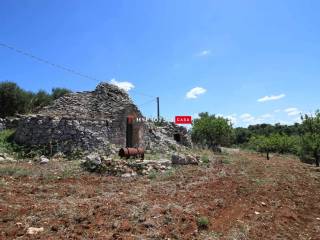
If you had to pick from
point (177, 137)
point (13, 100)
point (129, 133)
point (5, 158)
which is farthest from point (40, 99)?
point (5, 158)

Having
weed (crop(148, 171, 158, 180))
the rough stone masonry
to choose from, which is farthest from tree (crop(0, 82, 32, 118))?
weed (crop(148, 171, 158, 180))

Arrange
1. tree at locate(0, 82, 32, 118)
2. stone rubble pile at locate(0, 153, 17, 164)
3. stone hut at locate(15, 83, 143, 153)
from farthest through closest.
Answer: tree at locate(0, 82, 32, 118)
stone hut at locate(15, 83, 143, 153)
stone rubble pile at locate(0, 153, 17, 164)

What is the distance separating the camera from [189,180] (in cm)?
1105

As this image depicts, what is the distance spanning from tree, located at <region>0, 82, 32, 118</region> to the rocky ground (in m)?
24.0

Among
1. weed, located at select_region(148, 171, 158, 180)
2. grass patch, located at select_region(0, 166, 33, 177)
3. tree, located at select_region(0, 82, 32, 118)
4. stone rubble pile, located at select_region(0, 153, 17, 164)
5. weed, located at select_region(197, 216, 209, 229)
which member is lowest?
weed, located at select_region(197, 216, 209, 229)

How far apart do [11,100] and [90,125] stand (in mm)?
22052

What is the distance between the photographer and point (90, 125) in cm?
1595

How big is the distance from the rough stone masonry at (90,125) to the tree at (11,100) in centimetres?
1823

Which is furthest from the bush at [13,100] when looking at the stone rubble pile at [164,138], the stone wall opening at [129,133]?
the stone wall opening at [129,133]

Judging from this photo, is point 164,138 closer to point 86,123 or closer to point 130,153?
point 86,123

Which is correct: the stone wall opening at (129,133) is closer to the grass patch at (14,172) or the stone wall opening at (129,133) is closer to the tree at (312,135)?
the grass patch at (14,172)

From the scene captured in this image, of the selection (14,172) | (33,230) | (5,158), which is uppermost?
(5,158)

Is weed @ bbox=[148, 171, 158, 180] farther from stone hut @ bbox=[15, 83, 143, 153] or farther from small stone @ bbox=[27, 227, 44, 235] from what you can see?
small stone @ bbox=[27, 227, 44, 235]

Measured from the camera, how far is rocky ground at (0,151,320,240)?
6.13 metres
